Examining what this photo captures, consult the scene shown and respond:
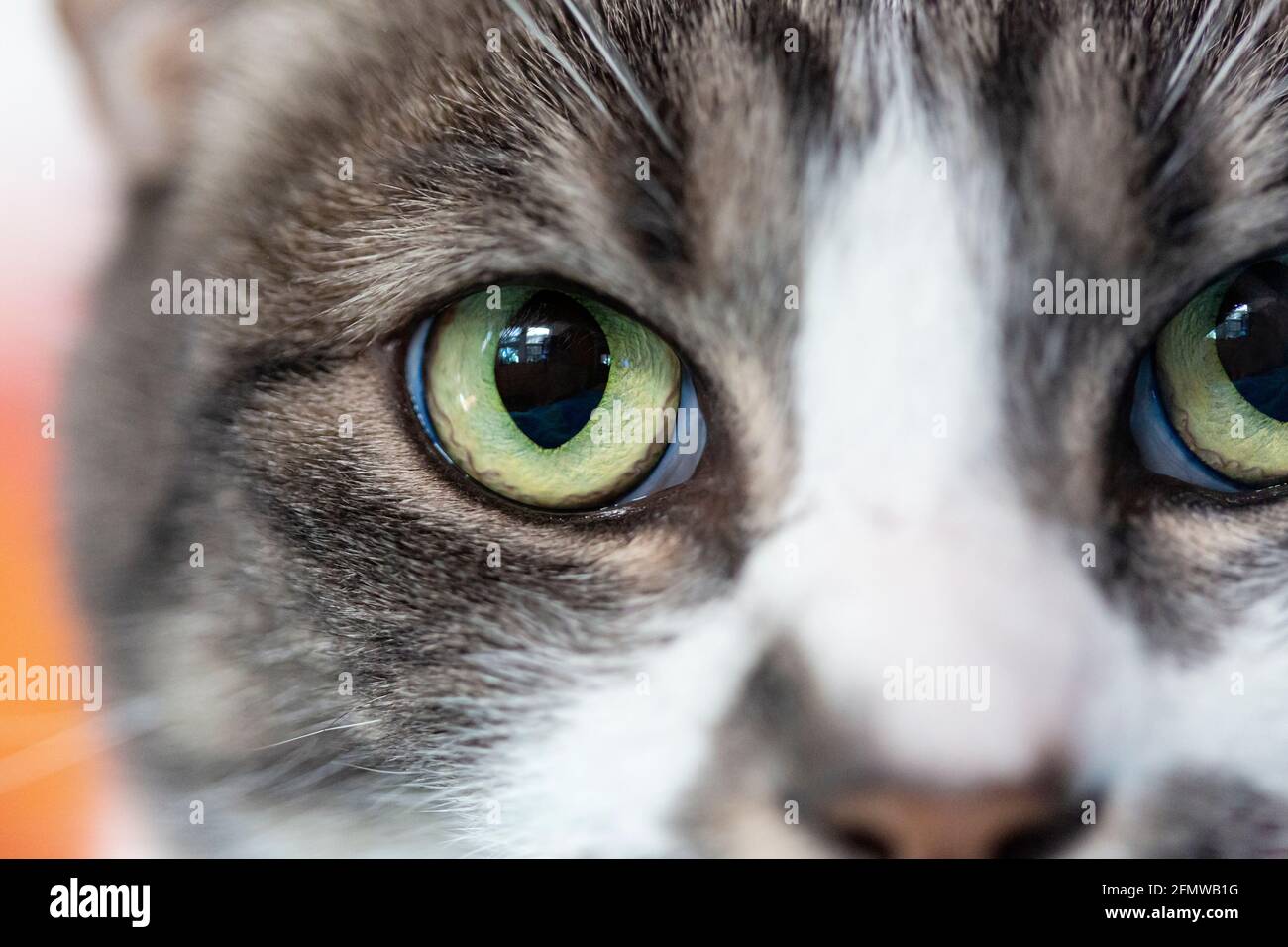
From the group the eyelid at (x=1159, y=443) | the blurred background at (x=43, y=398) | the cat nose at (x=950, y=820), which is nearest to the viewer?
the cat nose at (x=950, y=820)

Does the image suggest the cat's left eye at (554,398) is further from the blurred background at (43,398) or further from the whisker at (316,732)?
the blurred background at (43,398)

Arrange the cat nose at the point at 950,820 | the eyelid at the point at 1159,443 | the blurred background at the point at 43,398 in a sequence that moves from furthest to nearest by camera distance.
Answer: the blurred background at the point at 43,398 → the eyelid at the point at 1159,443 → the cat nose at the point at 950,820

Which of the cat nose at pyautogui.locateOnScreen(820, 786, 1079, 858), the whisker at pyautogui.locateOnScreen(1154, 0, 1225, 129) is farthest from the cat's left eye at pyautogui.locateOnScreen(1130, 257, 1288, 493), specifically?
the cat nose at pyautogui.locateOnScreen(820, 786, 1079, 858)

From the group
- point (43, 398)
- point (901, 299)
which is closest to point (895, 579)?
point (901, 299)

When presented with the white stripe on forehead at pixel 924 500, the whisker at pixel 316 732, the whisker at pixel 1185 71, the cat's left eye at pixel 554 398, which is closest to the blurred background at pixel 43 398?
the whisker at pixel 316 732

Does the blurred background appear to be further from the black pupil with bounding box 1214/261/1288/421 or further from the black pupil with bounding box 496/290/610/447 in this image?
the black pupil with bounding box 1214/261/1288/421

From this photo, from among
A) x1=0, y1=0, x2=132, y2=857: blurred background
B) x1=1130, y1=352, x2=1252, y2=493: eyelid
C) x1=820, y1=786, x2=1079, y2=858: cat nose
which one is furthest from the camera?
x1=0, y1=0, x2=132, y2=857: blurred background
